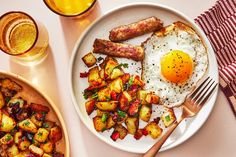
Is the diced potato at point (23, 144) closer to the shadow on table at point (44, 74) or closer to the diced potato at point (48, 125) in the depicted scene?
the diced potato at point (48, 125)

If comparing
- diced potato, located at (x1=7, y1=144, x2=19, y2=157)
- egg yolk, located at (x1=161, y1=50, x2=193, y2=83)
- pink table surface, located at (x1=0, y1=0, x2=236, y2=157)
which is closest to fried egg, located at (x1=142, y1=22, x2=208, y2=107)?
egg yolk, located at (x1=161, y1=50, x2=193, y2=83)

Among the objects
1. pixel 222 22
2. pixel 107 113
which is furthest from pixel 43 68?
pixel 222 22

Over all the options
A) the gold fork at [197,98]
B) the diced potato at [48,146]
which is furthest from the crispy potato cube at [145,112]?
the diced potato at [48,146]

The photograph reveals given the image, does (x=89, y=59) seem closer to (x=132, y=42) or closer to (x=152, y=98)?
(x=132, y=42)

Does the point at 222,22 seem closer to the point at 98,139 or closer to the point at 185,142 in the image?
the point at 185,142

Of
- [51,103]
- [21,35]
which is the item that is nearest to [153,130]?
[51,103]

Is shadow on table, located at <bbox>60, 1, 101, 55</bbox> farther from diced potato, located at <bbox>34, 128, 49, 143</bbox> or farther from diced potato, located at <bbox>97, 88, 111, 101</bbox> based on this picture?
diced potato, located at <bbox>34, 128, 49, 143</bbox>
